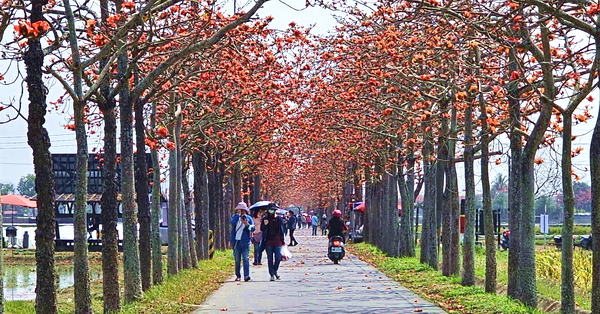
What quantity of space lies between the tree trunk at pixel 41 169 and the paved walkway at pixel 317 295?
3.97 metres

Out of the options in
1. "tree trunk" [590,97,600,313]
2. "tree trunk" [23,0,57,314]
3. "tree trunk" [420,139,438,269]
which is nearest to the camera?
"tree trunk" [23,0,57,314]

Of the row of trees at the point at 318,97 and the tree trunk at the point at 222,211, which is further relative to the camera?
the tree trunk at the point at 222,211

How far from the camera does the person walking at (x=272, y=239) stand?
2334 cm

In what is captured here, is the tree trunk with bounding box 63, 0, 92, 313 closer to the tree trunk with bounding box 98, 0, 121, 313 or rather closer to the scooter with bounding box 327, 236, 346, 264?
the tree trunk with bounding box 98, 0, 121, 313

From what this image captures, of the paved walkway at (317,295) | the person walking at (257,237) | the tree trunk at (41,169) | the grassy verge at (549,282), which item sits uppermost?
the tree trunk at (41,169)

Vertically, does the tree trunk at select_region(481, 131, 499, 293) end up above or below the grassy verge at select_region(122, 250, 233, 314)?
above

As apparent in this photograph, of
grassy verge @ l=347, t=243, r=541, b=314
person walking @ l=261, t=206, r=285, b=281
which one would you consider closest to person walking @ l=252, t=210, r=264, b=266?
person walking @ l=261, t=206, r=285, b=281

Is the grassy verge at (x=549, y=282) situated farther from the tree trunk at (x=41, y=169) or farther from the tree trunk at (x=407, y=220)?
the tree trunk at (x=41, y=169)

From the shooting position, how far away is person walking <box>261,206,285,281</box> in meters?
23.3

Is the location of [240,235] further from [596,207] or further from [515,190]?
[596,207]

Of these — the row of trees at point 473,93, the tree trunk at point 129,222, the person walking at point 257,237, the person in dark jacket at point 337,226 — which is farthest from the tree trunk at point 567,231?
the person in dark jacket at point 337,226

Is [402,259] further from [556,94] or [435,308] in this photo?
[556,94]

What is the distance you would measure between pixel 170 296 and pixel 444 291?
5240 mm

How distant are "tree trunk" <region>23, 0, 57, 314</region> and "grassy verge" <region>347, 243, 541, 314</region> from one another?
21.6 feet
